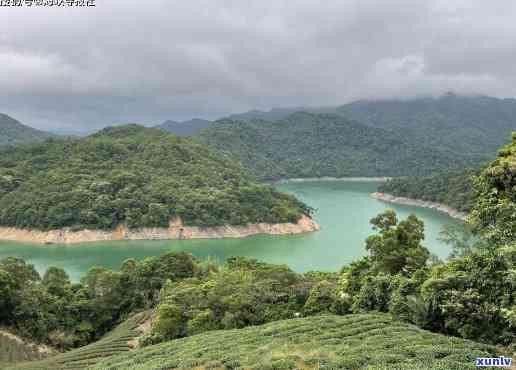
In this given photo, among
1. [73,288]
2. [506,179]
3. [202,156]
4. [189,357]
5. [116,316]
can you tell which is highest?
[202,156]

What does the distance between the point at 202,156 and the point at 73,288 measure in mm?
52095

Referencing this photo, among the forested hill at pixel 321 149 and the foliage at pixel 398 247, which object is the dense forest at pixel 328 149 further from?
the foliage at pixel 398 247

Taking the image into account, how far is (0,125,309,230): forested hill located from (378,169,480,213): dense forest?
83.0 ft

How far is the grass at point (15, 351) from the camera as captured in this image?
1857 cm

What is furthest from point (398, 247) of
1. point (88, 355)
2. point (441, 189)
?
point (441, 189)

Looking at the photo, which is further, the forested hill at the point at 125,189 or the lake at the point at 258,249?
the forested hill at the point at 125,189

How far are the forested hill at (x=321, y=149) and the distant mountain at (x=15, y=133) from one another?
62.8m

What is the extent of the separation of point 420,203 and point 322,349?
2943 inches

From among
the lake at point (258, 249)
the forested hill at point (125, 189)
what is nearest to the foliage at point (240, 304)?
the lake at point (258, 249)

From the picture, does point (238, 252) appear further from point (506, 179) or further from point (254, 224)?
point (506, 179)

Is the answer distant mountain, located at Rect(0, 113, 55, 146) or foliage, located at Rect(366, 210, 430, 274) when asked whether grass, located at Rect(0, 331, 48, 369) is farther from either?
distant mountain, located at Rect(0, 113, 55, 146)

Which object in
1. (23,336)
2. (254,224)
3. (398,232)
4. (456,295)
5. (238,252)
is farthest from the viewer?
(254,224)

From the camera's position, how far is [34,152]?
7000cm

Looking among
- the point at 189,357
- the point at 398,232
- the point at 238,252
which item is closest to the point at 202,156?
the point at 238,252
